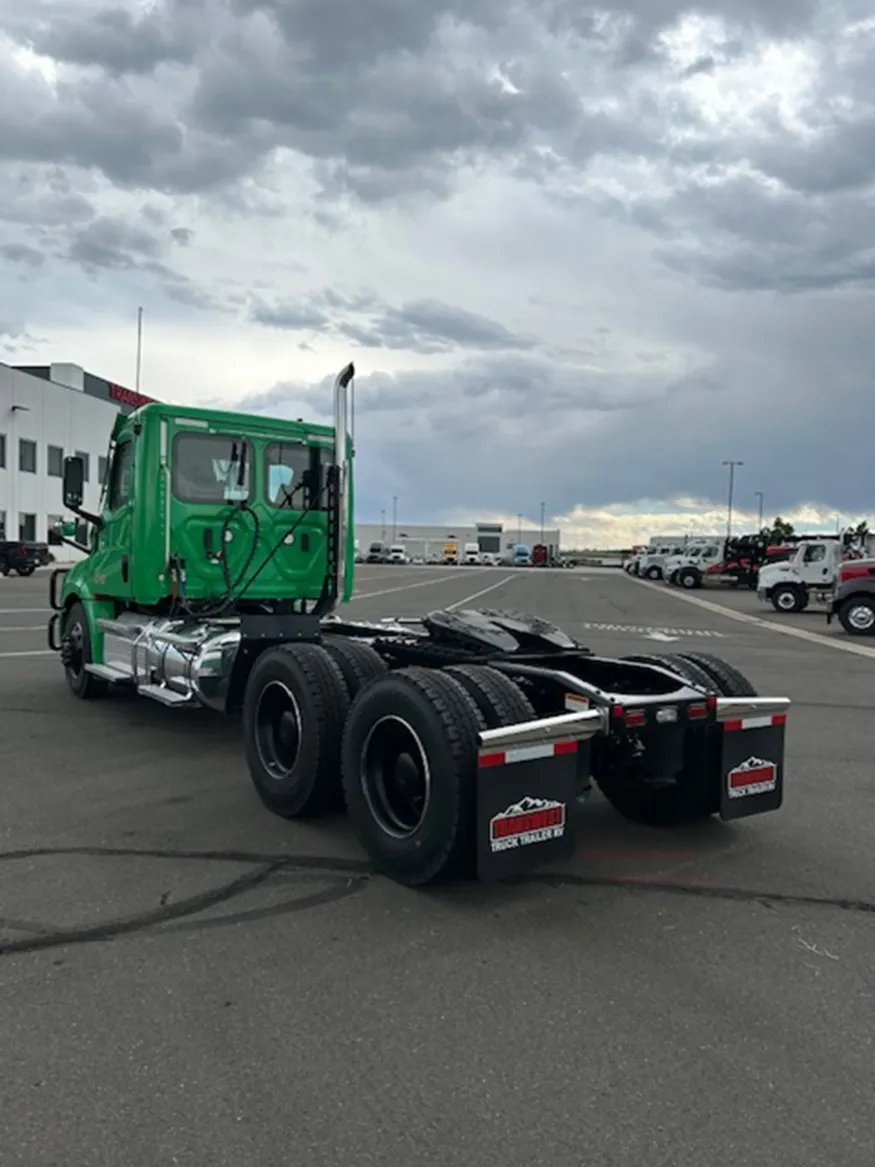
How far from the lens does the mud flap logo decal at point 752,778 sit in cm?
502

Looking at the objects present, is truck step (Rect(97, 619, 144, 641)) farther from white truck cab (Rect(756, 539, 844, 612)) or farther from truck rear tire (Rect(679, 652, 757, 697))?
white truck cab (Rect(756, 539, 844, 612))

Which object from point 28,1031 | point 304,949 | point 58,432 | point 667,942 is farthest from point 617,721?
point 58,432

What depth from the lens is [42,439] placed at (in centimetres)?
5756

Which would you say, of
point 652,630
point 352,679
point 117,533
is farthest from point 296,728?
point 652,630

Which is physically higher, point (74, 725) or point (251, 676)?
point (251, 676)

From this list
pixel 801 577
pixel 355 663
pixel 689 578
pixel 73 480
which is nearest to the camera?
pixel 355 663

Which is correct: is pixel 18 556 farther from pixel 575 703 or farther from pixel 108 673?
pixel 575 703

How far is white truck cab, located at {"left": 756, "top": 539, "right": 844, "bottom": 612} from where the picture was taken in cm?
2959

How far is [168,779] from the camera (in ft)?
21.5

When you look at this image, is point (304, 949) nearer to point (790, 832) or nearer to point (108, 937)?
point (108, 937)

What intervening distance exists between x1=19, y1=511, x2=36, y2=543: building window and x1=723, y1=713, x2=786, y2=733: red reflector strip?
55.6 metres

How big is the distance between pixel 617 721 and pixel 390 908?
4.41 ft

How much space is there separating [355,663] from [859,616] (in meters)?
18.4

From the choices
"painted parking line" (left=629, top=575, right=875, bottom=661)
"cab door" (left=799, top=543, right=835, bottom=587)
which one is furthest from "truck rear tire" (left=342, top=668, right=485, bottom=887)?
"cab door" (left=799, top=543, right=835, bottom=587)
